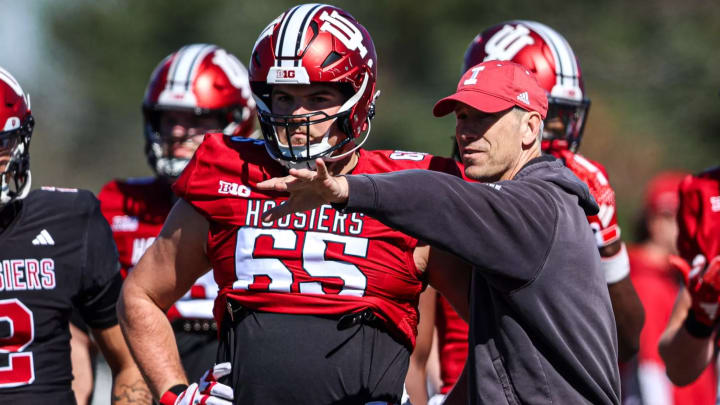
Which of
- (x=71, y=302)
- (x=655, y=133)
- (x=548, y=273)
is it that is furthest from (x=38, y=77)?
(x=548, y=273)

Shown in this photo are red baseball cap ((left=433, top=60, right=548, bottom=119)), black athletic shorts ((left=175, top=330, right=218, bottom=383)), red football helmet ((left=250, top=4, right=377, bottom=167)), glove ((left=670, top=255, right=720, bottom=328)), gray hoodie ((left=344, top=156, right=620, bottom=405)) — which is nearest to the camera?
gray hoodie ((left=344, top=156, right=620, bottom=405))

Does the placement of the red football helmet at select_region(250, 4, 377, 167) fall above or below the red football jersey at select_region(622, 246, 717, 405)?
above

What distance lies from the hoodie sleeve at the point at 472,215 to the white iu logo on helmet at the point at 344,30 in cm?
96

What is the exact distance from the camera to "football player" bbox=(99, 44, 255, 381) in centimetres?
507

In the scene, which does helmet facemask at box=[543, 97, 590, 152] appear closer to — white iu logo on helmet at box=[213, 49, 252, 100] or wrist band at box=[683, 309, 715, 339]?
wrist band at box=[683, 309, 715, 339]

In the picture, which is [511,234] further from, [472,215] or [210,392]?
[210,392]

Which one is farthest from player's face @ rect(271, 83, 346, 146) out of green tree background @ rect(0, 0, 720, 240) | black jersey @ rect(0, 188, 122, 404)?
green tree background @ rect(0, 0, 720, 240)

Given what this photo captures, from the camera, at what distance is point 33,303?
157 inches

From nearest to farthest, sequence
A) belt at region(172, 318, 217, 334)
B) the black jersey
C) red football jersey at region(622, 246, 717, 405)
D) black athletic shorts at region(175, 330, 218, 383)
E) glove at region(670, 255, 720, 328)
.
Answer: the black jersey, glove at region(670, 255, 720, 328), black athletic shorts at region(175, 330, 218, 383), belt at region(172, 318, 217, 334), red football jersey at region(622, 246, 717, 405)

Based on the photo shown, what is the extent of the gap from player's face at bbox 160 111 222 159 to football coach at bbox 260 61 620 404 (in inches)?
89.6

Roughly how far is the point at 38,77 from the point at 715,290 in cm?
1731

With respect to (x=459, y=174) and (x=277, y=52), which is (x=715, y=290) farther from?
(x=277, y=52)

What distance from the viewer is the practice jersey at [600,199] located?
14.6 feet

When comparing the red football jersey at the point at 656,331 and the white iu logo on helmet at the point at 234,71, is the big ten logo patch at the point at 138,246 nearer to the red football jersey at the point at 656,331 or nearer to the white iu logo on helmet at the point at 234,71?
the white iu logo on helmet at the point at 234,71
